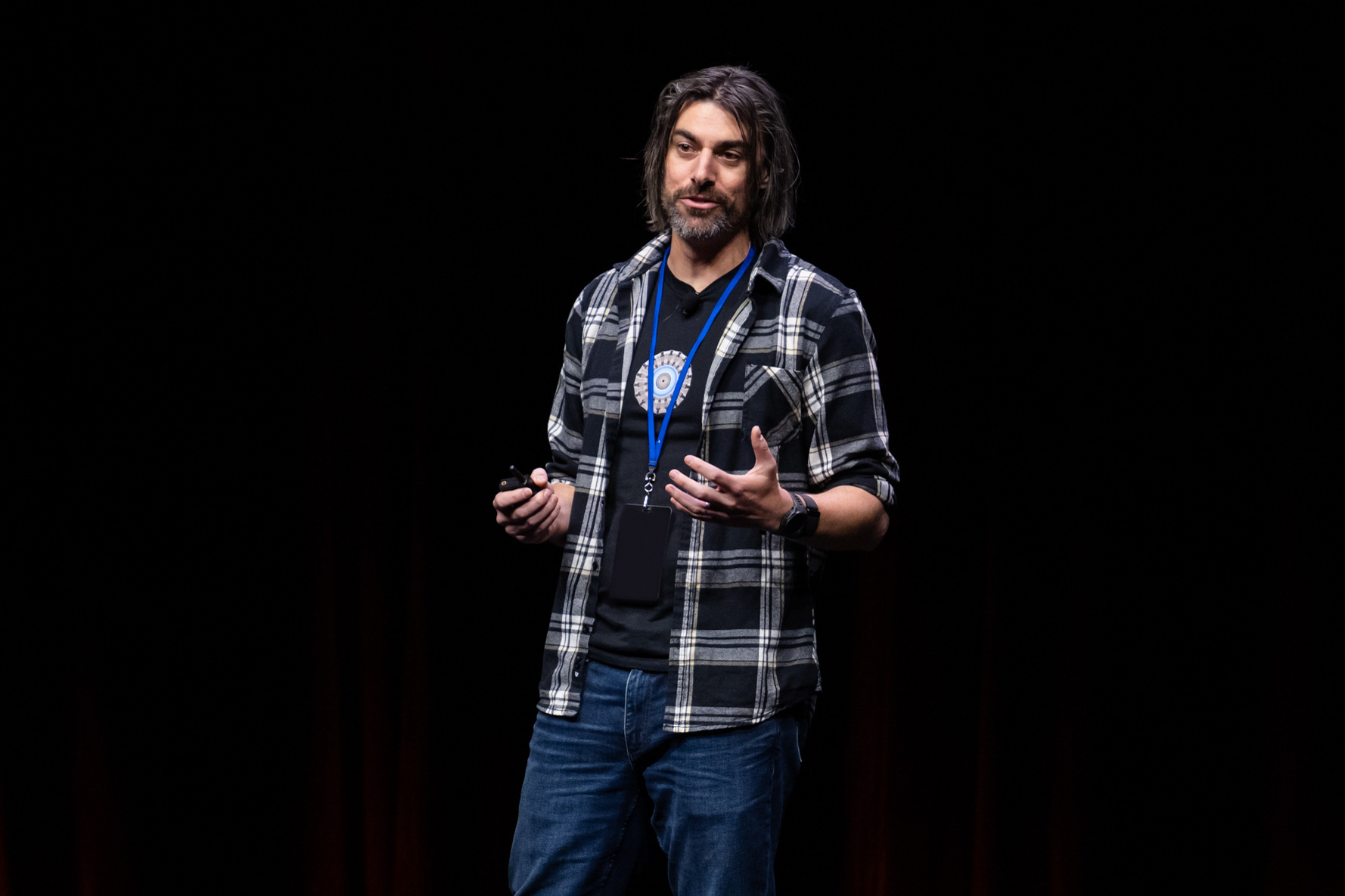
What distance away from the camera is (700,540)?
1.45 meters

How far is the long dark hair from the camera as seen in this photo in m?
1.60

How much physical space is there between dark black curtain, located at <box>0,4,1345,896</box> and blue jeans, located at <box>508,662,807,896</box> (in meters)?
0.77

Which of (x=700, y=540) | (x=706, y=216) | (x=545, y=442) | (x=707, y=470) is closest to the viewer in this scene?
(x=707, y=470)

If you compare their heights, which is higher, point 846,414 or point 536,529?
point 846,414

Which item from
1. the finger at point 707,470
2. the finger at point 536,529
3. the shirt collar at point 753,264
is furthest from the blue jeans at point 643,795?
the shirt collar at point 753,264

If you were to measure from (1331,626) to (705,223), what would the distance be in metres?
1.37

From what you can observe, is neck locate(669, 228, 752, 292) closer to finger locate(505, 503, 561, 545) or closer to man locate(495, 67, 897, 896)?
man locate(495, 67, 897, 896)

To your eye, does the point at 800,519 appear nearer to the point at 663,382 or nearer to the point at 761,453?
the point at 761,453

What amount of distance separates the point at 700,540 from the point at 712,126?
61 cm

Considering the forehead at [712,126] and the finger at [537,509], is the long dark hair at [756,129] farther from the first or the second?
the finger at [537,509]

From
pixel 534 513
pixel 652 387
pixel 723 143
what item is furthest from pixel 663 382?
pixel 723 143

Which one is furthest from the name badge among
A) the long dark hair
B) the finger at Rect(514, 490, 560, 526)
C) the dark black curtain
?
the dark black curtain

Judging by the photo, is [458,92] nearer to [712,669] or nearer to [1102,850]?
[712,669]

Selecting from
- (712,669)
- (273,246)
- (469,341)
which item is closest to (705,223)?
(712,669)
